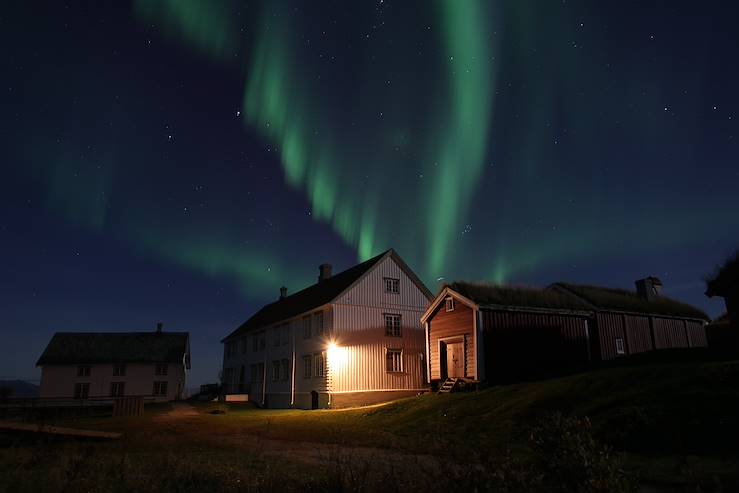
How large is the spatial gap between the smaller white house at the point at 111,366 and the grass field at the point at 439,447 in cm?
4109

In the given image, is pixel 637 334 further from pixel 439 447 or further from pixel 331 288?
pixel 439 447

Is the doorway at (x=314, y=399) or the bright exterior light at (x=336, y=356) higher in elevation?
the bright exterior light at (x=336, y=356)

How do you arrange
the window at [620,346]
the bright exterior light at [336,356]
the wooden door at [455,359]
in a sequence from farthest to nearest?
1. the bright exterior light at [336,356]
2. the window at [620,346]
3. the wooden door at [455,359]

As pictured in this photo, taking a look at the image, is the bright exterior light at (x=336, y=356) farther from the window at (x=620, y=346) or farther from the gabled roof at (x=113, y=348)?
the gabled roof at (x=113, y=348)

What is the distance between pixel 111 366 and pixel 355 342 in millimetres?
35847

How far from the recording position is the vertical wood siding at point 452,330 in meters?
27.2

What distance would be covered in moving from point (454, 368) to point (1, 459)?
71.1 ft

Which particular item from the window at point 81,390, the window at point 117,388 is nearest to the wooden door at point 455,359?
the window at point 117,388

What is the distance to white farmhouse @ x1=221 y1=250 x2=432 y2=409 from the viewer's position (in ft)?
108

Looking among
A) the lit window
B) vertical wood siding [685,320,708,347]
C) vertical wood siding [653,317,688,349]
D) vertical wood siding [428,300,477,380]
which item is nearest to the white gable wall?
vertical wood siding [428,300,477,380]

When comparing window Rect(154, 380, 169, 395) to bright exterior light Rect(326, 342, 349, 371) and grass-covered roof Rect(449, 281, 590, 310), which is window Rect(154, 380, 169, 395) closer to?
bright exterior light Rect(326, 342, 349, 371)

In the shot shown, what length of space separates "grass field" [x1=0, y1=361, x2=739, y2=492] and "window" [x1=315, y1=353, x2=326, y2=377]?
1061 cm

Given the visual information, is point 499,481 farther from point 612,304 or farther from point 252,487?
point 612,304

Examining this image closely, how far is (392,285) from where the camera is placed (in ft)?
121
